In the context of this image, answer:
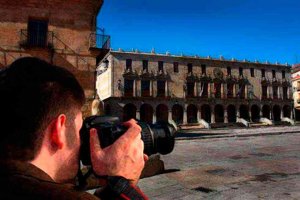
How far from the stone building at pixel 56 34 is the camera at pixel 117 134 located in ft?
34.1

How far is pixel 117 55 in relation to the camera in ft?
117

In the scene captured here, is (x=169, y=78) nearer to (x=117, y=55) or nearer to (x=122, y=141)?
(x=117, y=55)

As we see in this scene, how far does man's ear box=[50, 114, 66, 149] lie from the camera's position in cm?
90

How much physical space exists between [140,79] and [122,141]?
35.8 metres

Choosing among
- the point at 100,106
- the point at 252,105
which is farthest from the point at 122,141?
the point at 252,105

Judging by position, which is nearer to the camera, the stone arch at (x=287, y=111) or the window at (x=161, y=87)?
the window at (x=161, y=87)

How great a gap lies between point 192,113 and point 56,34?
3014 cm

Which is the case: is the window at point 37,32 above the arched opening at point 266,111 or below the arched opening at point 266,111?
above

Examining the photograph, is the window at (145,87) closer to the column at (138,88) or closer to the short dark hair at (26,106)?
the column at (138,88)

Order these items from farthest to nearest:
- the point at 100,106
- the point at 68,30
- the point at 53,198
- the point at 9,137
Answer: the point at 68,30, the point at 100,106, the point at 9,137, the point at 53,198

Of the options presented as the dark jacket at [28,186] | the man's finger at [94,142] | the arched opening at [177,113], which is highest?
the arched opening at [177,113]

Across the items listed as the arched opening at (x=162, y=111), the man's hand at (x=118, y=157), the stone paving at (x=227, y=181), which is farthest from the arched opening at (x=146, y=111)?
the man's hand at (x=118, y=157)

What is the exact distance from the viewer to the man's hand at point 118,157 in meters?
1.04

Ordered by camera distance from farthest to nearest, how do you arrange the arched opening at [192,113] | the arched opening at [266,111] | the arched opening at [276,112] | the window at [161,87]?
the arched opening at [276,112], the arched opening at [266,111], the arched opening at [192,113], the window at [161,87]
